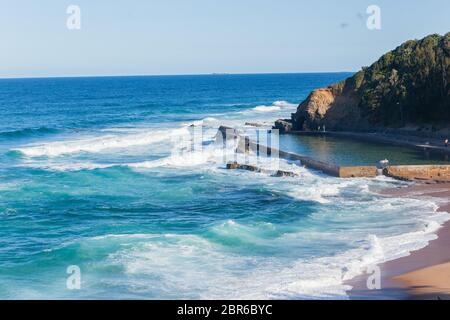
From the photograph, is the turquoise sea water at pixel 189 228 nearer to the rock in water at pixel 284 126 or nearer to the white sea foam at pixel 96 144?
the white sea foam at pixel 96 144

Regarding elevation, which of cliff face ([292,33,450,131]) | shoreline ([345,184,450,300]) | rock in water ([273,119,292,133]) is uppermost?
cliff face ([292,33,450,131])

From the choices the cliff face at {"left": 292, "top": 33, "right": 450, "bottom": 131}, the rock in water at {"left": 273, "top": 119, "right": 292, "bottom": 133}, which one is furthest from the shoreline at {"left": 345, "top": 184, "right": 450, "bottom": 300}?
the rock in water at {"left": 273, "top": 119, "right": 292, "bottom": 133}

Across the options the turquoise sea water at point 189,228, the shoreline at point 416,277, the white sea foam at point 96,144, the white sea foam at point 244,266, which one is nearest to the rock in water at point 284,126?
the white sea foam at point 96,144

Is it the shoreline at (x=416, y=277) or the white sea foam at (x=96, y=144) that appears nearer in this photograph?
the shoreline at (x=416, y=277)

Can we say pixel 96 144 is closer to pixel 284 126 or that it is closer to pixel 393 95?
pixel 284 126

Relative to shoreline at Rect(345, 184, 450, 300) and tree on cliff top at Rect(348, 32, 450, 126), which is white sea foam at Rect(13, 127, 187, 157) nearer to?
tree on cliff top at Rect(348, 32, 450, 126)

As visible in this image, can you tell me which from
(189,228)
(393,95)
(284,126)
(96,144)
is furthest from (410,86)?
(189,228)

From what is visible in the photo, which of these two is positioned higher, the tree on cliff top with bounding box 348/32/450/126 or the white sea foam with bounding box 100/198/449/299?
the tree on cliff top with bounding box 348/32/450/126
